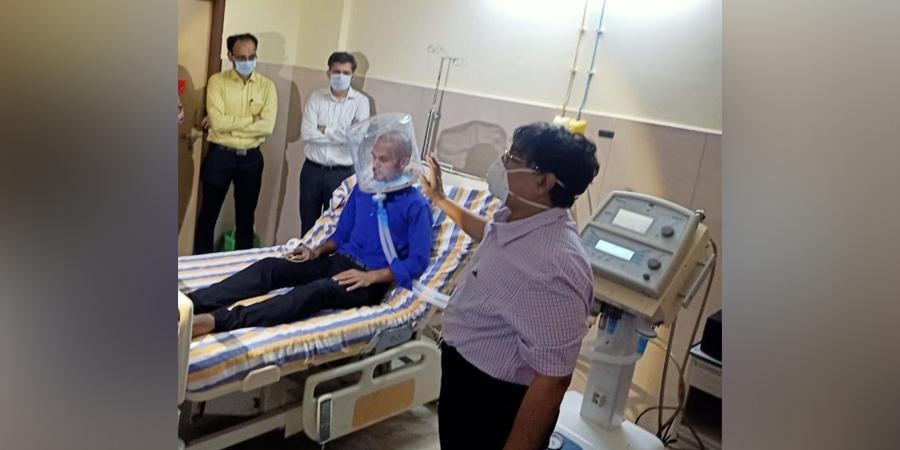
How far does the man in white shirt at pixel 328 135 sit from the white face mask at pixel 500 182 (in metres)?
0.25

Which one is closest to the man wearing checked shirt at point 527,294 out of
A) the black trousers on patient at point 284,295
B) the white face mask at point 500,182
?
the white face mask at point 500,182

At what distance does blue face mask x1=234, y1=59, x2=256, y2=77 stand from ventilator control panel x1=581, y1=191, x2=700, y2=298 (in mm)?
604

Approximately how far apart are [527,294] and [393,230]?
11.8 inches

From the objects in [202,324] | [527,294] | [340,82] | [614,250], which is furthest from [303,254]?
[614,250]

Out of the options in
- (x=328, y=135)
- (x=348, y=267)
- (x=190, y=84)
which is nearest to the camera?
(x=190, y=84)

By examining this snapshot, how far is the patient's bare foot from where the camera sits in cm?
112

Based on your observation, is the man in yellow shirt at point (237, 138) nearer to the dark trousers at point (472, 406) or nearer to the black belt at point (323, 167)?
the black belt at point (323, 167)

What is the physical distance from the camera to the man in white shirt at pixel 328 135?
1075 mm

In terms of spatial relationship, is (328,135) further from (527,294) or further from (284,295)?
(527,294)

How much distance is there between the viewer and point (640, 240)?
1143mm

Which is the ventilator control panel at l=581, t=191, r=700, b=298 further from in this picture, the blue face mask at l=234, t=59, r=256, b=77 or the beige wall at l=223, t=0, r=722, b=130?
the blue face mask at l=234, t=59, r=256, b=77
